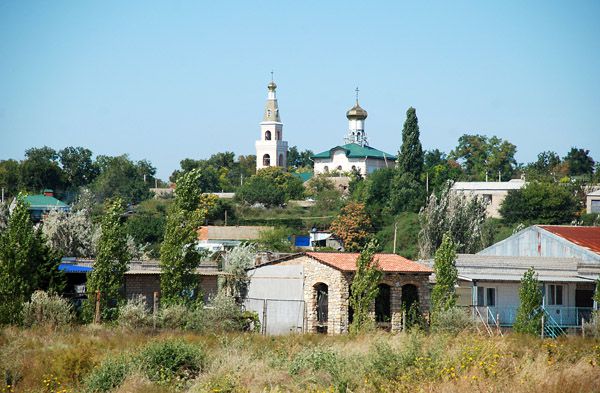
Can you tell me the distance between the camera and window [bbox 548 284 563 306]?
144 ft

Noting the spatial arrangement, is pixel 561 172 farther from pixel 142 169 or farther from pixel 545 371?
pixel 545 371

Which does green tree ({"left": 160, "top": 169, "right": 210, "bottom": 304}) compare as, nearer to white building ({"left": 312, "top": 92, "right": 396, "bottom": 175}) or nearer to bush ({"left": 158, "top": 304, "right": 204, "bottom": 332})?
bush ({"left": 158, "top": 304, "right": 204, "bottom": 332})

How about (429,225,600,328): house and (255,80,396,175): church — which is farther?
(255,80,396,175): church

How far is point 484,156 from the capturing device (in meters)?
142

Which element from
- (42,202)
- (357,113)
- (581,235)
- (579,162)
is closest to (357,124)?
(357,113)

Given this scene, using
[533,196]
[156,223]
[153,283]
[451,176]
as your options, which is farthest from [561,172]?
[153,283]

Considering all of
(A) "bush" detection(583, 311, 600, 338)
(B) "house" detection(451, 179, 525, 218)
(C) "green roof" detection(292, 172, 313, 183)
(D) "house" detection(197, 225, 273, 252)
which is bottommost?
(A) "bush" detection(583, 311, 600, 338)

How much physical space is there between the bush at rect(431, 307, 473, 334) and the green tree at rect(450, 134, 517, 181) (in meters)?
91.4

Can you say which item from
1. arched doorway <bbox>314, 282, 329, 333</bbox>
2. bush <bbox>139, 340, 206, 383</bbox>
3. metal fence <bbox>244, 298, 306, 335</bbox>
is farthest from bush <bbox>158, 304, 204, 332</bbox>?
bush <bbox>139, 340, 206, 383</bbox>

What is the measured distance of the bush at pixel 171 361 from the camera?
27.2 meters

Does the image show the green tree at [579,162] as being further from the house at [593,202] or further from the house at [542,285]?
the house at [542,285]

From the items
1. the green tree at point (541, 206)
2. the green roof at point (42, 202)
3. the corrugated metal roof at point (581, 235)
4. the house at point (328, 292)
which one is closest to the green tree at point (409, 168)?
the green tree at point (541, 206)

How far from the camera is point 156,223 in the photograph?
289 feet

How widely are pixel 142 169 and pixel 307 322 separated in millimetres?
100545
